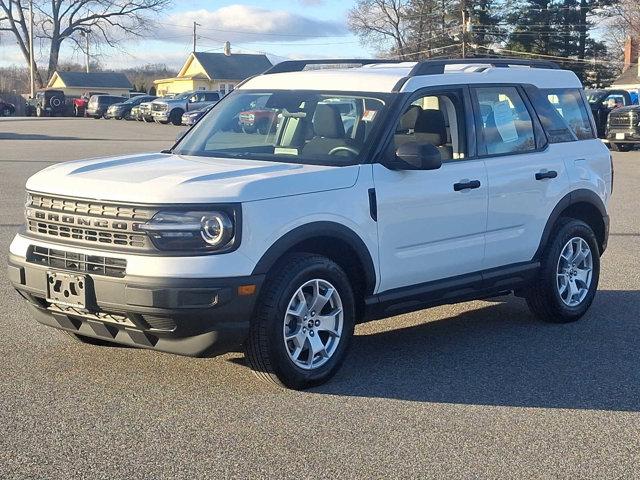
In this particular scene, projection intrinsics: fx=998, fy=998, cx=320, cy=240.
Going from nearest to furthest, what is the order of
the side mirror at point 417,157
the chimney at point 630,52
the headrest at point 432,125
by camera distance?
the side mirror at point 417,157
the headrest at point 432,125
the chimney at point 630,52

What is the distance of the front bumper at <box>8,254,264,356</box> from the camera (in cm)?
530

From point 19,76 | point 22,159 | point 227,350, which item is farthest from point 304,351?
point 19,76

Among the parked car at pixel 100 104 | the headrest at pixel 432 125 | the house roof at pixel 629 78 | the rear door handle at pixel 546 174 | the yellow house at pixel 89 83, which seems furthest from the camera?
the yellow house at pixel 89 83

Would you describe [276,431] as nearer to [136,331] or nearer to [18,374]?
[136,331]

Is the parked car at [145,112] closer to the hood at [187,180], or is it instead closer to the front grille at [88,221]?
the hood at [187,180]

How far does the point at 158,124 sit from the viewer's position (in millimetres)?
51562

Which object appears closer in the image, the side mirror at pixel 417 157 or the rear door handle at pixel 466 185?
the side mirror at pixel 417 157

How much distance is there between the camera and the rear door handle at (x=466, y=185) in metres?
6.67

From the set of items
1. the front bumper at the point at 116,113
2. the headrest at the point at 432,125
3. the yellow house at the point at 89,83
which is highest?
the headrest at the point at 432,125

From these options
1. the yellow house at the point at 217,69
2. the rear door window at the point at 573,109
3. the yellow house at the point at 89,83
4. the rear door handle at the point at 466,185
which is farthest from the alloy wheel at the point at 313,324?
the yellow house at the point at 89,83

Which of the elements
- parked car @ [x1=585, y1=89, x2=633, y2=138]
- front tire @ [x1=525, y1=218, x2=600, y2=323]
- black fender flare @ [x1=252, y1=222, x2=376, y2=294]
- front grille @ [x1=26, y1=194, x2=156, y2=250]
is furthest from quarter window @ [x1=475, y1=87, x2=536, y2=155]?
parked car @ [x1=585, y1=89, x2=633, y2=138]

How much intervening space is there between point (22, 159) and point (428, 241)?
773 inches

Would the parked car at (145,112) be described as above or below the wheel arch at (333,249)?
below

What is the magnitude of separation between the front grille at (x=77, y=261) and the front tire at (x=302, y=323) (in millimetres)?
814
